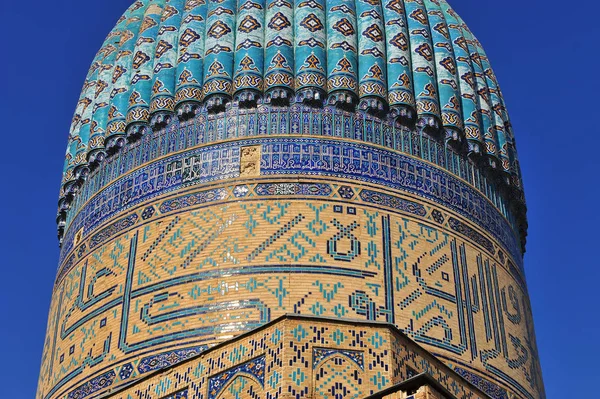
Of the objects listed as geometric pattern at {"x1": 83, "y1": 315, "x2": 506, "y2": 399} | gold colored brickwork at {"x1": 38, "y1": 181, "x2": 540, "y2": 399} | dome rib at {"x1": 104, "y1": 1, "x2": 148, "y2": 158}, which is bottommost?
geometric pattern at {"x1": 83, "y1": 315, "x2": 506, "y2": 399}

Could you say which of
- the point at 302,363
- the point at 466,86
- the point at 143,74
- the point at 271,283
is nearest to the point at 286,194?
the point at 271,283

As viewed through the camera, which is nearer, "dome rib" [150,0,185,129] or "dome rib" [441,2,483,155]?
"dome rib" [150,0,185,129]

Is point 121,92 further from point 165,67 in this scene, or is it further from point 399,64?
point 399,64

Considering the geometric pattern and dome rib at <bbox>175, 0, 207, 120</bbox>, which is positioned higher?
dome rib at <bbox>175, 0, 207, 120</bbox>

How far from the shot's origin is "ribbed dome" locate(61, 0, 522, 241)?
823cm

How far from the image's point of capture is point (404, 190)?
7.89 m

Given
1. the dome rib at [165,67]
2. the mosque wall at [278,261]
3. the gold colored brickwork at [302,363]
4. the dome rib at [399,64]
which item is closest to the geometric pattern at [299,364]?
the gold colored brickwork at [302,363]

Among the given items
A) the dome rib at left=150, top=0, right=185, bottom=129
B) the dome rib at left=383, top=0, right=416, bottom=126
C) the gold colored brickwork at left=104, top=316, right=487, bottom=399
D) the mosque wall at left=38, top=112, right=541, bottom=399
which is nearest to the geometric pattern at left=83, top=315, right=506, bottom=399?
the gold colored brickwork at left=104, top=316, right=487, bottom=399

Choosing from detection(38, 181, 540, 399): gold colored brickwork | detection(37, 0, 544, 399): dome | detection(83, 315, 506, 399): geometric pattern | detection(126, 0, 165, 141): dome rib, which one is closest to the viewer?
detection(83, 315, 506, 399): geometric pattern

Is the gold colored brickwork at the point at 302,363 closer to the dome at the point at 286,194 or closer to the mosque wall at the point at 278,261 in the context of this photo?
the dome at the point at 286,194

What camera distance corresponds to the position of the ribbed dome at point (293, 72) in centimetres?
823

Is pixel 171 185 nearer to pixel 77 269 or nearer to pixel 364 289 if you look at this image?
pixel 77 269

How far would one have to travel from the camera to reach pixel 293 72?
→ 8273 millimetres

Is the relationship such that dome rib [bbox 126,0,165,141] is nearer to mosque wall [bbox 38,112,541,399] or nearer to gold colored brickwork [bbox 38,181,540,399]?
mosque wall [bbox 38,112,541,399]
